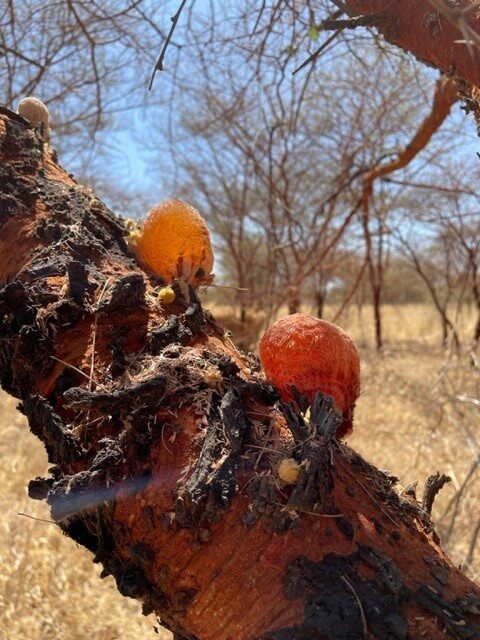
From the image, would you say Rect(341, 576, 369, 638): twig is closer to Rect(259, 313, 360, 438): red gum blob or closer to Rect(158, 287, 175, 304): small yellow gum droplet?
Rect(259, 313, 360, 438): red gum blob

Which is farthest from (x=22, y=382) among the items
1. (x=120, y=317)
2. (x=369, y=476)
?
(x=369, y=476)

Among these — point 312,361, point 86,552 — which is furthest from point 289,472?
point 86,552

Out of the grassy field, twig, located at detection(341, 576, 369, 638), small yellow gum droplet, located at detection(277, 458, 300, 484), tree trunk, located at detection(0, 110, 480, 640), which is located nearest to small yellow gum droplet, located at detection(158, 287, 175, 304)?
tree trunk, located at detection(0, 110, 480, 640)

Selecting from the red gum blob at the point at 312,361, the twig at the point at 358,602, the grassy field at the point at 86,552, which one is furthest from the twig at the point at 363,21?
the grassy field at the point at 86,552

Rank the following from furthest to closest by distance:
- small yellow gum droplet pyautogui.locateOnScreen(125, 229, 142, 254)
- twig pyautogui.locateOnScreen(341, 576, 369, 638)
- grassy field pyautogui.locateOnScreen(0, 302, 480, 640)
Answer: grassy field pyautogui.locateOnScreen(0, 302, 480, 640), small yellow gum droplet pyautogui.locateOnScreen(125, 229, 142, 254), twig pyautogui.locateOnScreen(341, 576, 369, 638)

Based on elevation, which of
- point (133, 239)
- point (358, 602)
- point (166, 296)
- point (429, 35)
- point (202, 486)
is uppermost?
point (429, 35)

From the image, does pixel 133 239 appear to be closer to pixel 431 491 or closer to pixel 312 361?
pixel 312 361

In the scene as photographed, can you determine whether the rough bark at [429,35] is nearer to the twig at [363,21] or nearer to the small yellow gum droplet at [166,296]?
the twig at [363,21]

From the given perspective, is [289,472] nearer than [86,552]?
Yes
